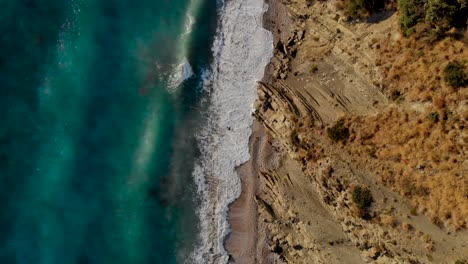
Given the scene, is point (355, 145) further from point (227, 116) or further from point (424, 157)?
point (227, 116)

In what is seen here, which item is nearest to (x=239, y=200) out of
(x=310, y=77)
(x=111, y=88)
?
(x=310, y=77)

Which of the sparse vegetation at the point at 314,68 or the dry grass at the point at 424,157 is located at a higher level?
the sparse vegetation at the point at 314,68

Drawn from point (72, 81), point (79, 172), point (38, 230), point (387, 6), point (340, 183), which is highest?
point (72, 81)

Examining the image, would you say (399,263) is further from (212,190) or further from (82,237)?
(82,237)

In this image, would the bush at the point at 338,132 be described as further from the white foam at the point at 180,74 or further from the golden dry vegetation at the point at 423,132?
the white foam at the point at 180,74

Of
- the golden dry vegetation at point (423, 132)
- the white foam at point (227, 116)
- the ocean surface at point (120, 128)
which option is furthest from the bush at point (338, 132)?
the ocean surface at point (120, 128)

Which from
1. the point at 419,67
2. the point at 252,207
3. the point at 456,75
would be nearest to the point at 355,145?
the point at 419,67

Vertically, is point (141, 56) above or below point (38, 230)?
above
